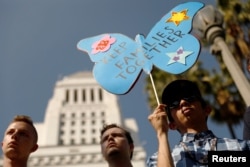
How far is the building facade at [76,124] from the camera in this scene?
1597 inches

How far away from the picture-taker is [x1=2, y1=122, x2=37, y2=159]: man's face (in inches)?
119

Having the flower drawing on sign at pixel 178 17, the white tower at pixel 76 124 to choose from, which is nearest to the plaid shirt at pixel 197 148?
the flower drawing on sign at pixel 178 17

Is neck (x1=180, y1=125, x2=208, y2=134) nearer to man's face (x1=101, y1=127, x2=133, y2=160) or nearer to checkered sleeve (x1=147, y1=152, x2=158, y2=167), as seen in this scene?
checkered sleeve (x1=147, y1=152, x2=158, y2=167)

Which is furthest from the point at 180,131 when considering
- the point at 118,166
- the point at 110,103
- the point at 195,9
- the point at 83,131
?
the point at 110,103

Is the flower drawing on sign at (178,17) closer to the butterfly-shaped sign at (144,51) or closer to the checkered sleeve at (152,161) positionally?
the butterfly-shaped sign at (144,51)

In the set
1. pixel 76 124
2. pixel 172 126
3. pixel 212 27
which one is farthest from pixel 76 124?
pixel 172 126

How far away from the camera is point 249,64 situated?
3410 mm

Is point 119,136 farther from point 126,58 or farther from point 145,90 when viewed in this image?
point 145,90

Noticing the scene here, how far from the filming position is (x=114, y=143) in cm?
334

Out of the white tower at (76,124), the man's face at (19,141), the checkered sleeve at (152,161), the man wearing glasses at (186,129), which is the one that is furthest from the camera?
the white tower at (76,124)

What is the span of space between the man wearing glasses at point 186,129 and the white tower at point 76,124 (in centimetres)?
3686

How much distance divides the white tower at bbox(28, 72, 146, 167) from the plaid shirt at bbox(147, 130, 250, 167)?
1456 inches

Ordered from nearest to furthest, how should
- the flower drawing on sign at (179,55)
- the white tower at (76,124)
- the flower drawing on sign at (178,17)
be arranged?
the flower drawing on sign at (179,55)
the flower drawing on sign at (178,17)
the white tower at (76,124)

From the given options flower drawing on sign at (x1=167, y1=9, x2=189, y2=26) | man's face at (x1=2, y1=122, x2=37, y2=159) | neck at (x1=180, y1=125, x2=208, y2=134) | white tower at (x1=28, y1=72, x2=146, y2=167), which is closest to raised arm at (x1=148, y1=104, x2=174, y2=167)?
neck at (x1=180, y1=125, x2=208, y2=134)
